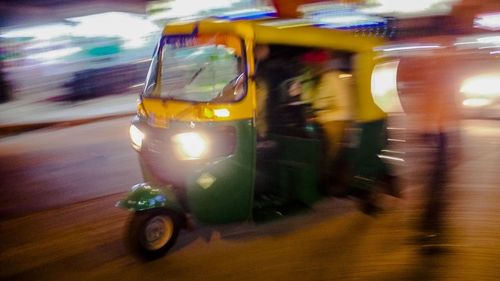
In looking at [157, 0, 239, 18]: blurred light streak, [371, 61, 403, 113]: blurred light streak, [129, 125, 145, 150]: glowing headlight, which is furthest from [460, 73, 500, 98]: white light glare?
[157, 0, 239, 18]: blurred light streak

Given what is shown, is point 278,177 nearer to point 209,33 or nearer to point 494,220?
point 209,33

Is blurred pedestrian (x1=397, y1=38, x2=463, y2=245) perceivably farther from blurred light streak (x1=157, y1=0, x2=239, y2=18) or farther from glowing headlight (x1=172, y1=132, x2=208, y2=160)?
blurred light streak (x1=157, y1=0, x2=239, y2=18)

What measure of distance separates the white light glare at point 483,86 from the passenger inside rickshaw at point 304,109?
6.42m

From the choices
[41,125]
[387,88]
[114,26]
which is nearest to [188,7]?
[114,26]

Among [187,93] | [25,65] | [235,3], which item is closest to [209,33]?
[187,93]

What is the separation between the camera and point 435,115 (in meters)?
4.31

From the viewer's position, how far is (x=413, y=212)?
18.3ft

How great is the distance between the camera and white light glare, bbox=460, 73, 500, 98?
10867mm

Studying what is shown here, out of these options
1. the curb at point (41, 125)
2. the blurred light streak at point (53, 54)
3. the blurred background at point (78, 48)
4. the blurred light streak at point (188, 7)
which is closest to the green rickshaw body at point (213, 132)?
the curb at point (41, 125)

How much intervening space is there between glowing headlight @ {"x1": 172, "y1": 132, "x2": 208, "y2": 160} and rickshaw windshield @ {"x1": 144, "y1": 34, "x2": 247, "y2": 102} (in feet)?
1.18

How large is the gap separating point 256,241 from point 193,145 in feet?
3.38

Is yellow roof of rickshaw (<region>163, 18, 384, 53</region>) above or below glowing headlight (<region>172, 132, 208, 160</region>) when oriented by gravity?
above

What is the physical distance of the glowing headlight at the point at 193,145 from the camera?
4449 millimetres

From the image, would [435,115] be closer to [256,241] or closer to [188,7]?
[256,241]
